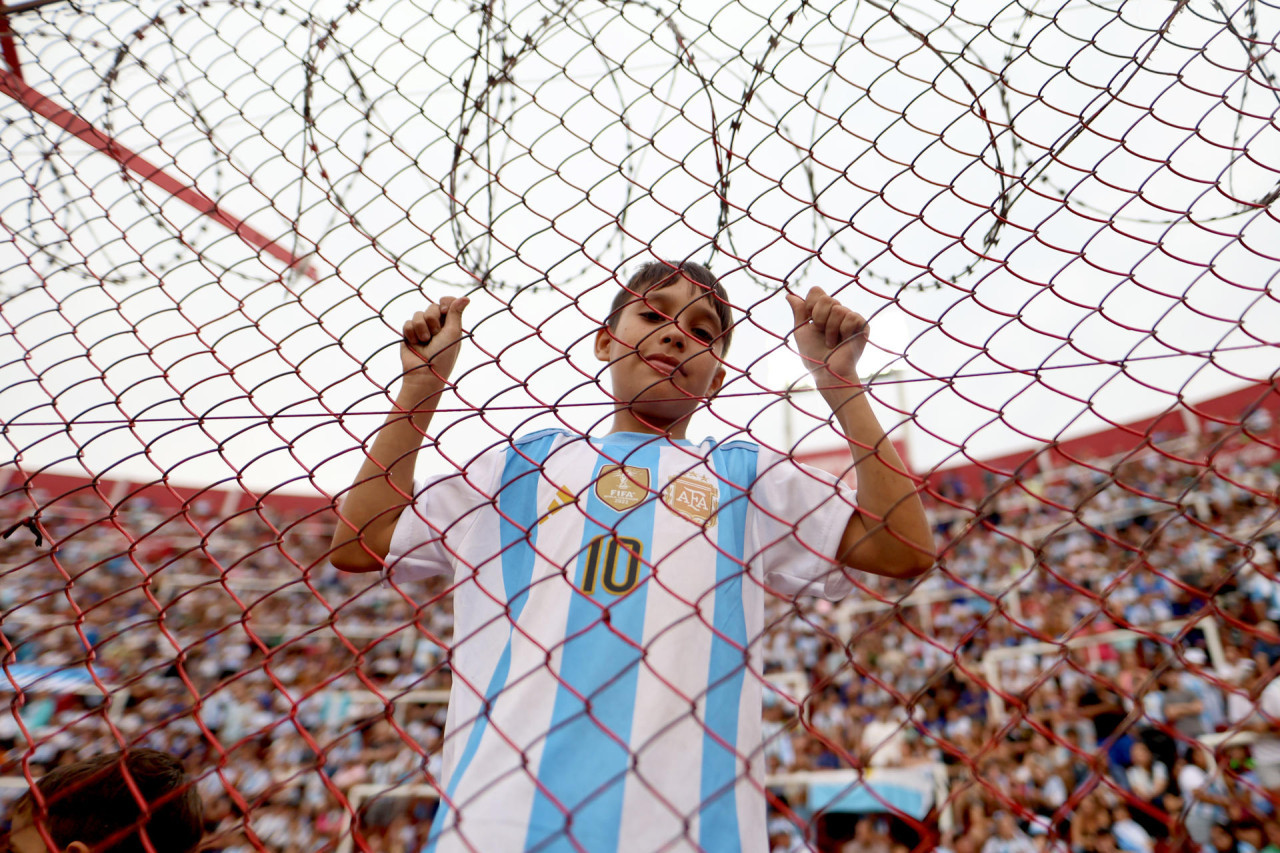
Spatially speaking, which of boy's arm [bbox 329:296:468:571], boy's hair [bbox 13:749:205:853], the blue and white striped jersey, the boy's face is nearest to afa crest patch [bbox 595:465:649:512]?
the blue and white striped jersey

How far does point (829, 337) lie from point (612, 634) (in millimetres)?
699

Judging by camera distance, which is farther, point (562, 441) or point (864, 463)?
point (562, 441)

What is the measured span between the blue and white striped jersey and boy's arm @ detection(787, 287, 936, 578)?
0.17 feet

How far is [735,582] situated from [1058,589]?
9.01 m

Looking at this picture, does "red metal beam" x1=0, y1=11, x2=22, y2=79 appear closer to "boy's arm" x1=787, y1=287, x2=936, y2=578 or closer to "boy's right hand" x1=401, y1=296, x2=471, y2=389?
"boy's right hand" x1=401, y1=296, x2=471, y2=389

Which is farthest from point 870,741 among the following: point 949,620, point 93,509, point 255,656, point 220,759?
point 93,509

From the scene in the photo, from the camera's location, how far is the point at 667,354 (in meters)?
1.82

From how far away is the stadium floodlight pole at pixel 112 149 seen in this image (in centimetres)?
223

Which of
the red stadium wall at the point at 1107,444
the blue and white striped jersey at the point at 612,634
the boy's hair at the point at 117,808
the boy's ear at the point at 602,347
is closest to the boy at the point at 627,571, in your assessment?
the blue and white striped jersey at the point at 612,634

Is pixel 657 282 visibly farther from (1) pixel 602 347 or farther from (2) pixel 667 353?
(2) pixel 667 353

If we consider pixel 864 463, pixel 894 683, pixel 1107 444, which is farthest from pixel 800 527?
pixel 1107 444

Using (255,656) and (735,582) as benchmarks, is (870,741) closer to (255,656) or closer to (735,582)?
(735,582)

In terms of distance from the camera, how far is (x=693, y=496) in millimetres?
1681

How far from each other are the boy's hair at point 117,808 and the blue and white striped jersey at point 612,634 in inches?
34.3
